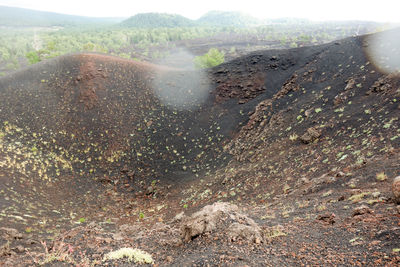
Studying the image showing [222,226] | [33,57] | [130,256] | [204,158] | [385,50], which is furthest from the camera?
[33,57]

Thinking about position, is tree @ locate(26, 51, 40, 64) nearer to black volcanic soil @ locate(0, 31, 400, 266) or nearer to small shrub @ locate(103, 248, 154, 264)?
black volcanic soil @ locate(0, 31, 400, 266)

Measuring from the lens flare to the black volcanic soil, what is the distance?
68 cm

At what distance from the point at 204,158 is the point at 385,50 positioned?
1780cm

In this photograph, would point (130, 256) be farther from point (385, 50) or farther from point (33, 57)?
point (33, 57)

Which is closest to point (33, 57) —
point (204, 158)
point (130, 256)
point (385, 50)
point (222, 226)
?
point (204, 158)

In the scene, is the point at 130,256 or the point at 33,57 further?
the point at 33,57

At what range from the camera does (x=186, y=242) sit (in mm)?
7422

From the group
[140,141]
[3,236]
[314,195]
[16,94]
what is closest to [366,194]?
[314,195]

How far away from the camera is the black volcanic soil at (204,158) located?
6.72m

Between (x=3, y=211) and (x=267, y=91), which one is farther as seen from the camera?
(x=267, y=91)

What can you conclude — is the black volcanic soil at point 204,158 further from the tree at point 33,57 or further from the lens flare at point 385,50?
the tree at point 33,57

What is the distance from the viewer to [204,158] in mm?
20688

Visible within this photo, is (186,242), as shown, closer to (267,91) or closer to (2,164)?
(2,164)

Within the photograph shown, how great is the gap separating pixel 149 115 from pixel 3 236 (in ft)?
56.9
